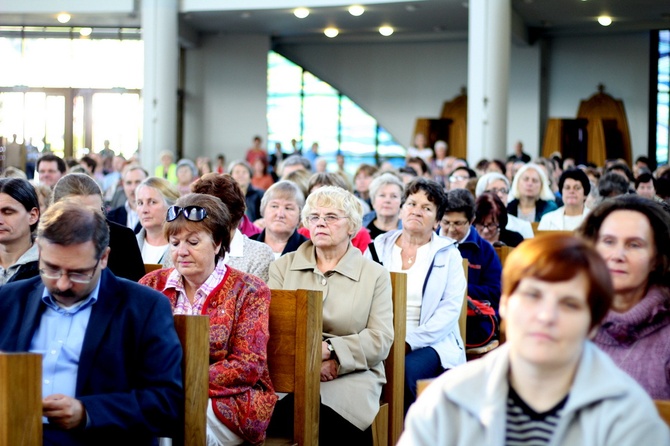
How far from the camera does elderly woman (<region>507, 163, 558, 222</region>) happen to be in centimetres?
952

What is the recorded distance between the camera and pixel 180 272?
12.3ft

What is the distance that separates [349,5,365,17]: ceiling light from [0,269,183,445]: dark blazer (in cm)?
1721

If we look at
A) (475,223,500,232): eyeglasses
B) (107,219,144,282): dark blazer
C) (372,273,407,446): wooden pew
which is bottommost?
(372,273,407,446): wooden pew

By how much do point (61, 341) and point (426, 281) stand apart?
2.51m

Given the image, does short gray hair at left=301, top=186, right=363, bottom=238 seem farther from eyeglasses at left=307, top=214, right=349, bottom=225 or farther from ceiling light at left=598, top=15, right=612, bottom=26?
ceiling light at left=598, top=15, right=612, bottom=26

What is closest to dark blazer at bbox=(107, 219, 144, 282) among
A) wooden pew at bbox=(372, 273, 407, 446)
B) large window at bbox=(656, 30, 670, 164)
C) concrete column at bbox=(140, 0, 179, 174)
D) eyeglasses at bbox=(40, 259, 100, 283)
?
wooden pew at bbox=(372, 273, 407, 446)

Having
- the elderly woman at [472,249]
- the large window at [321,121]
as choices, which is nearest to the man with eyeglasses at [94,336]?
the elderly woman at [472,249]

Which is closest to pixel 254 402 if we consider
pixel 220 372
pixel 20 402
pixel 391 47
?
pixel 220 372

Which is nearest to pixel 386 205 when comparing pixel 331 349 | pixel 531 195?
pixel 331 349

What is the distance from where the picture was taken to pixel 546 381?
6.95 ft

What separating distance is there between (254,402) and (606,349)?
128cm

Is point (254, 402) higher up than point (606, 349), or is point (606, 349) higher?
point (606, 349)

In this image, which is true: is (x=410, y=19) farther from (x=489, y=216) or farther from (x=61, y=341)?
(x=61, y=341)

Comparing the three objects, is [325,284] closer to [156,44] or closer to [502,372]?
[502,372]
